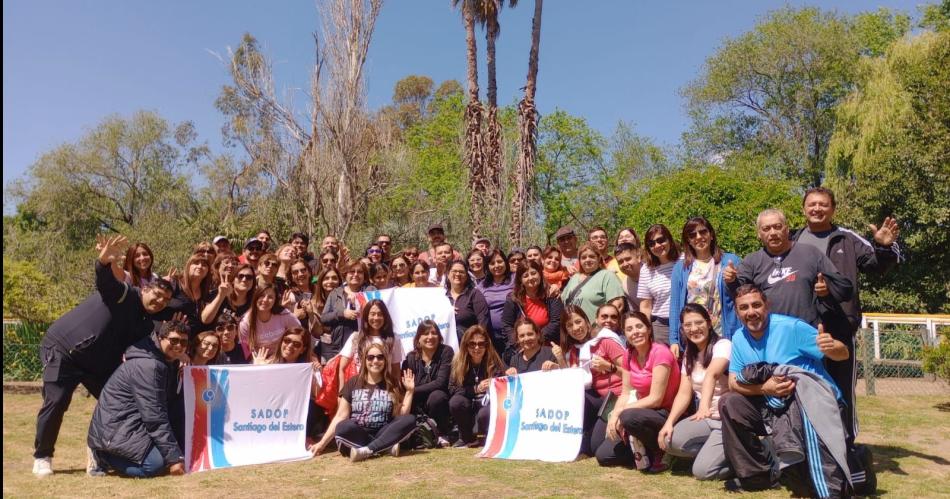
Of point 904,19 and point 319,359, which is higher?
point 904,19

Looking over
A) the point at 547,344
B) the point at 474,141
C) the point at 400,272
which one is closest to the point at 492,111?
the point at 474,141

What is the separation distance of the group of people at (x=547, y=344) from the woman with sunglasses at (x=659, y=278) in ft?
0.08

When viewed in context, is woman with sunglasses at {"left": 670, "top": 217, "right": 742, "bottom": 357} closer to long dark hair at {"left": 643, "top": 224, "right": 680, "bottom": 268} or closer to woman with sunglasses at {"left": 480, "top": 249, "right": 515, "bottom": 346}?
long dark hair at {"left": 643, "top": 224, "right": 680, "bottom": 268}

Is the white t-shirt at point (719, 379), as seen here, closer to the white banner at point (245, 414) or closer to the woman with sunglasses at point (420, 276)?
the woman with sunglasses at point (420, 276)

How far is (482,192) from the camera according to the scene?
20781 mm

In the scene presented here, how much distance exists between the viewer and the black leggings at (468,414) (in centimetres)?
733

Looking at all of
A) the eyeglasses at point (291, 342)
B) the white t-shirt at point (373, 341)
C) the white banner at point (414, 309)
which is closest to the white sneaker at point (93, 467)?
the eyeglasses at point (291, 342)

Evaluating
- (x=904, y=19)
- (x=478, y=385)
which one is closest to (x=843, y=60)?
(x=904, y=19)

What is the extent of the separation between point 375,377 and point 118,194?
32445mm

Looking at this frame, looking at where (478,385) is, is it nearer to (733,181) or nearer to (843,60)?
(733,181)

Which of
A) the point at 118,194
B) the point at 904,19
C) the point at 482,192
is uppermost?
the point at 904,19

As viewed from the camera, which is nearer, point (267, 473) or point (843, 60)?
point (267, 473)

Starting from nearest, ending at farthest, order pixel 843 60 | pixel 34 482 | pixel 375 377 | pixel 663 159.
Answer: pixel 34 482, pixel 375 377, pixel 843 60, pixel 663 159

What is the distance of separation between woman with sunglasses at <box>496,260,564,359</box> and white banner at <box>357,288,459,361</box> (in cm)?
85
